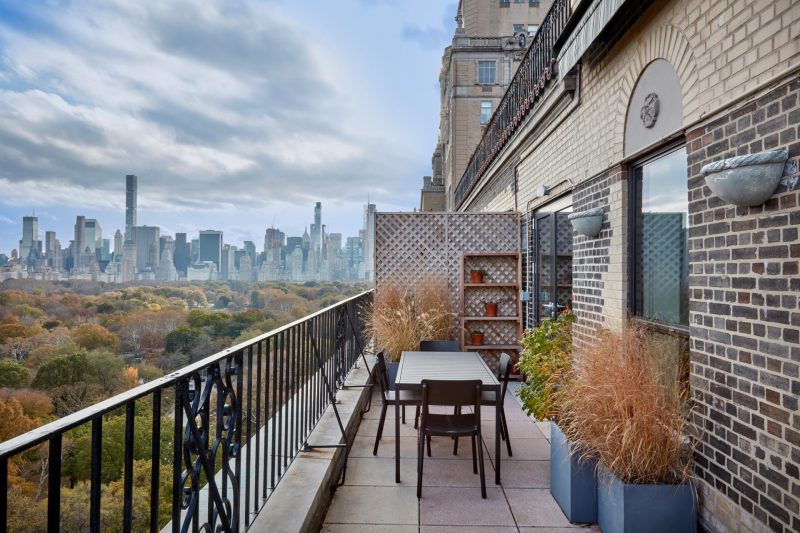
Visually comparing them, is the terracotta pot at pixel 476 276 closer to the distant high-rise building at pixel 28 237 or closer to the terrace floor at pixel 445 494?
A: the terrace floor at pixel 445 494

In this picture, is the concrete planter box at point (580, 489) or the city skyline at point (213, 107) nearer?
→ the concrete planter box at point (580, 489)

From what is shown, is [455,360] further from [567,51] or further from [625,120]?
[567,51]

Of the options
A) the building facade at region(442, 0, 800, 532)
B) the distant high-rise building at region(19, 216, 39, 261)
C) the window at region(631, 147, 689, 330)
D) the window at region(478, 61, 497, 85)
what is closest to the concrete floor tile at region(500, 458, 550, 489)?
the building facade at region(442, 0, 800, 532)

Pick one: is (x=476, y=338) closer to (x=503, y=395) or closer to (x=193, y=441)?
(x=503, y=395)

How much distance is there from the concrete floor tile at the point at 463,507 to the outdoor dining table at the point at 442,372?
230 millimetres

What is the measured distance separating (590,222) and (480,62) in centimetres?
2282

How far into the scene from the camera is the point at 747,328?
7.05 ft

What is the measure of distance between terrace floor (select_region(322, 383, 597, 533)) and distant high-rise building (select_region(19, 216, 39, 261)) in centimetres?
3384

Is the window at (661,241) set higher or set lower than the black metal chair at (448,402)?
higher

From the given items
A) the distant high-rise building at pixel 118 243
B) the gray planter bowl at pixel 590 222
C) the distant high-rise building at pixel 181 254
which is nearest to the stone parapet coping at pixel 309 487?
the gray planter bowl at pixel 590 222

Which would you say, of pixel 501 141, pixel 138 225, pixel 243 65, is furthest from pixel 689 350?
pixel 138 225

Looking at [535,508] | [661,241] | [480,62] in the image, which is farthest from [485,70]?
[535,508]

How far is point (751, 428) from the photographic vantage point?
2.12 meters

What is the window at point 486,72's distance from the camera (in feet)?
78.9
